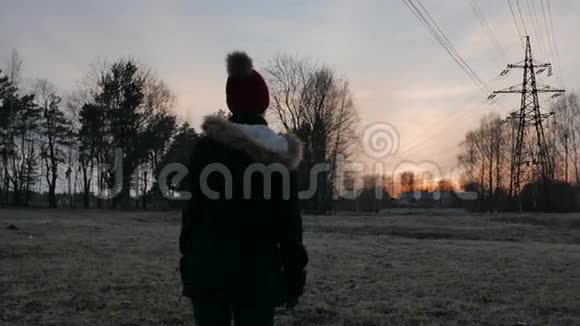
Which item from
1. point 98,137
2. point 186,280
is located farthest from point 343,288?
point 98,137

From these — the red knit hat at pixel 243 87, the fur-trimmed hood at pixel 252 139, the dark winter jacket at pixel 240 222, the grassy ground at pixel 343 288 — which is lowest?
the grassy ground at pixel 343 288

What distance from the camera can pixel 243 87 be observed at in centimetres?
234

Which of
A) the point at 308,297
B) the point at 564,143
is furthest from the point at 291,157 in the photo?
the point at 564,143

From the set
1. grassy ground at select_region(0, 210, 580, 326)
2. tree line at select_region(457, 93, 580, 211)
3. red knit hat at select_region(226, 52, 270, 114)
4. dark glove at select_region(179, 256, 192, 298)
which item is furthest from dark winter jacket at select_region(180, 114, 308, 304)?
tree line at select_region(457, 93, 580, 211)

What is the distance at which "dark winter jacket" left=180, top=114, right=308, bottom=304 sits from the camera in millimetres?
2160

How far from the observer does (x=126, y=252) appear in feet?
36.0

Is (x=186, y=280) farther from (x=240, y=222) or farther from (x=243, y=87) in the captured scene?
(x=243, y=87)

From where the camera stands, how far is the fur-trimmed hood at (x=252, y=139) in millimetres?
2207

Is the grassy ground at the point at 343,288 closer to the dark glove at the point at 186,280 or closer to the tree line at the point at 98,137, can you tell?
the dark glove at the point at 186,280

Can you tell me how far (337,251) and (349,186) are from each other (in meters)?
45.1

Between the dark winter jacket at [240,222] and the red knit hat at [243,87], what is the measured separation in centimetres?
13

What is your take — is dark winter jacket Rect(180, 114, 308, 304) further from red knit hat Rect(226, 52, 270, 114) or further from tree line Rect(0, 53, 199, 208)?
tree line Rect(0, 53, 199, 208)

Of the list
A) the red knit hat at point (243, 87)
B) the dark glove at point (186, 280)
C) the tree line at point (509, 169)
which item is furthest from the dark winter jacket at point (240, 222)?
the tree line at point (509, 169)

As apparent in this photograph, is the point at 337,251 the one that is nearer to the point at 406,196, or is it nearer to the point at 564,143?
the point at 564,143
